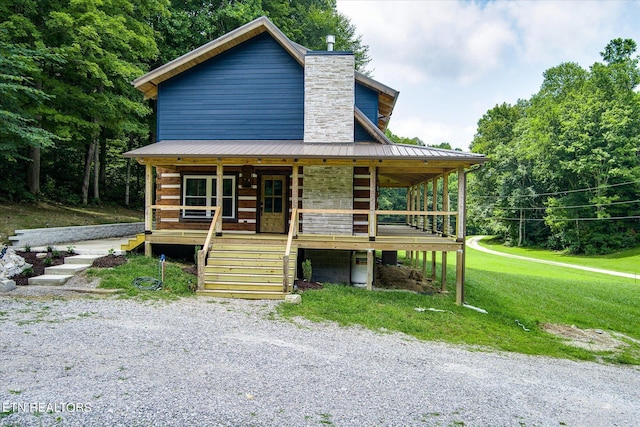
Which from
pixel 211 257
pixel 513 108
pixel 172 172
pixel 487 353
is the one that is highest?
pixel 513 108

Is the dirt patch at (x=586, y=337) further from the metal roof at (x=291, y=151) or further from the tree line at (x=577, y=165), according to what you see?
the tree line at (x=577, y=165)

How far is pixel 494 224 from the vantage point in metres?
49.1

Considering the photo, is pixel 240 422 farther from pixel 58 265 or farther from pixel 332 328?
pixel 58 265

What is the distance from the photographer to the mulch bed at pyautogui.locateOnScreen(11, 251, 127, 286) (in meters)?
9.73

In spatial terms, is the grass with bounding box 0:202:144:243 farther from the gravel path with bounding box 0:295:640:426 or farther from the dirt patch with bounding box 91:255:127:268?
the gravel path with bounding box 0:295:640:426

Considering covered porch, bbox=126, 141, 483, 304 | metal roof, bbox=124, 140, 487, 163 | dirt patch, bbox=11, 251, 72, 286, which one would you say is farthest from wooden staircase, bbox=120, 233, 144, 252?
metal roof, bbox=124, 140, 487, 163

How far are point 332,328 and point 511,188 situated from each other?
46034mm

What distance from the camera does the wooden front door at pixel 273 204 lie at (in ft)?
45.2

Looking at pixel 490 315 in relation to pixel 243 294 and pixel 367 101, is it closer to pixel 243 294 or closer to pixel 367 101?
pixel 243 294

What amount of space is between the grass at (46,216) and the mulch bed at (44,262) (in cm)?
255

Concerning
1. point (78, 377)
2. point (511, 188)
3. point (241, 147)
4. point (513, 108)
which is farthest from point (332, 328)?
point (513, 108)

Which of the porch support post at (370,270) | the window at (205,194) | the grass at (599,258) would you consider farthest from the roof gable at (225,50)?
the grass at (599,258)

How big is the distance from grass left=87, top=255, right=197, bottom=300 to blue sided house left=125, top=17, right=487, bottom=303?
0.96 m

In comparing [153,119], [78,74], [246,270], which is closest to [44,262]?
[246,270]
